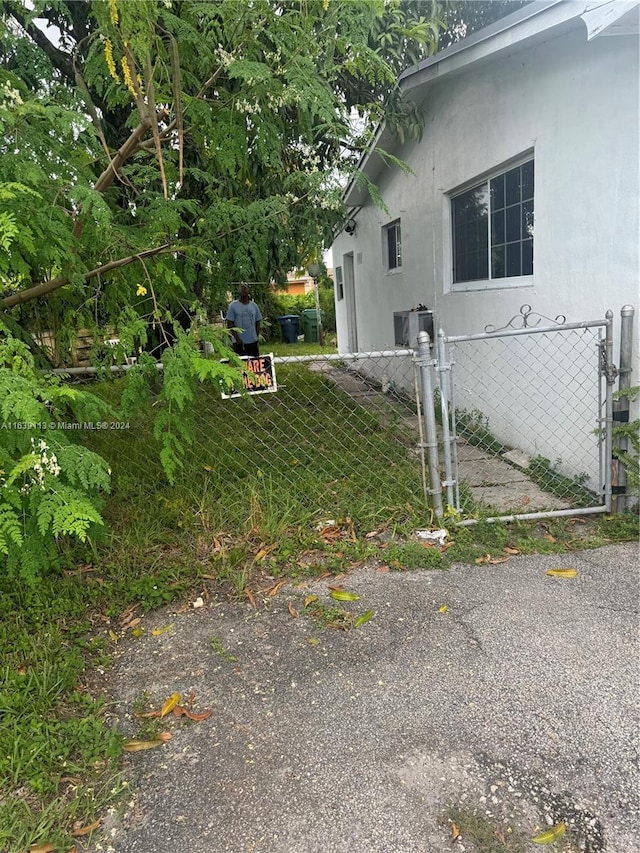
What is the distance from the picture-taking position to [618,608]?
2.97 meters

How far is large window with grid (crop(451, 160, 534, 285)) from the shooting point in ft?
16.8

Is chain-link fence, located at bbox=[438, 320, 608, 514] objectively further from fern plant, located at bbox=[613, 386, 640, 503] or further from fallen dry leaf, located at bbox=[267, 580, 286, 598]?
fallen dry leaf, located at bbox=[267, 580, 286, 598]

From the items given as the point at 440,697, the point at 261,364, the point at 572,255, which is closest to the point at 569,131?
the point at 572,255

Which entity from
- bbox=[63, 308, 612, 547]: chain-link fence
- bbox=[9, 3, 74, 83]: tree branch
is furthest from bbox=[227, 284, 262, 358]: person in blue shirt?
bbox=[9, 3, 74, 83]: tree branch

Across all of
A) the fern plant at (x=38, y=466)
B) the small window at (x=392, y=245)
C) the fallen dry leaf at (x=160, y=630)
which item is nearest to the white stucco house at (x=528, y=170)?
the small window at (x=392, y=245)

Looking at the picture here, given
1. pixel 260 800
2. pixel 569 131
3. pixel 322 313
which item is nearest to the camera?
pixel 260 800

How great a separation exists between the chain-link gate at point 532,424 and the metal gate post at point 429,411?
0.03 ft

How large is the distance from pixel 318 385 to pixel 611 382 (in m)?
5.88

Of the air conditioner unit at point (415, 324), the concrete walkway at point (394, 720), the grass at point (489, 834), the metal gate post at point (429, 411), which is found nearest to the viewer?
the grass at point (489, 834)

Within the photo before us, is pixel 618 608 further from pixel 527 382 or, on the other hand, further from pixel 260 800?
pixel 527 382

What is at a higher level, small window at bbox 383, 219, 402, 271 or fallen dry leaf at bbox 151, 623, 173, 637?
small window at bbox 383, 219, 402, 271

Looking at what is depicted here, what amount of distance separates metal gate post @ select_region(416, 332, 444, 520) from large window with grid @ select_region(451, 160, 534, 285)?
85.1 inches

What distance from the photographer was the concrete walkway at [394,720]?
184cm

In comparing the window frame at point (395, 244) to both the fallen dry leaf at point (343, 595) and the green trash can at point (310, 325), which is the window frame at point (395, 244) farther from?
the green trash can at point (310, 325)
